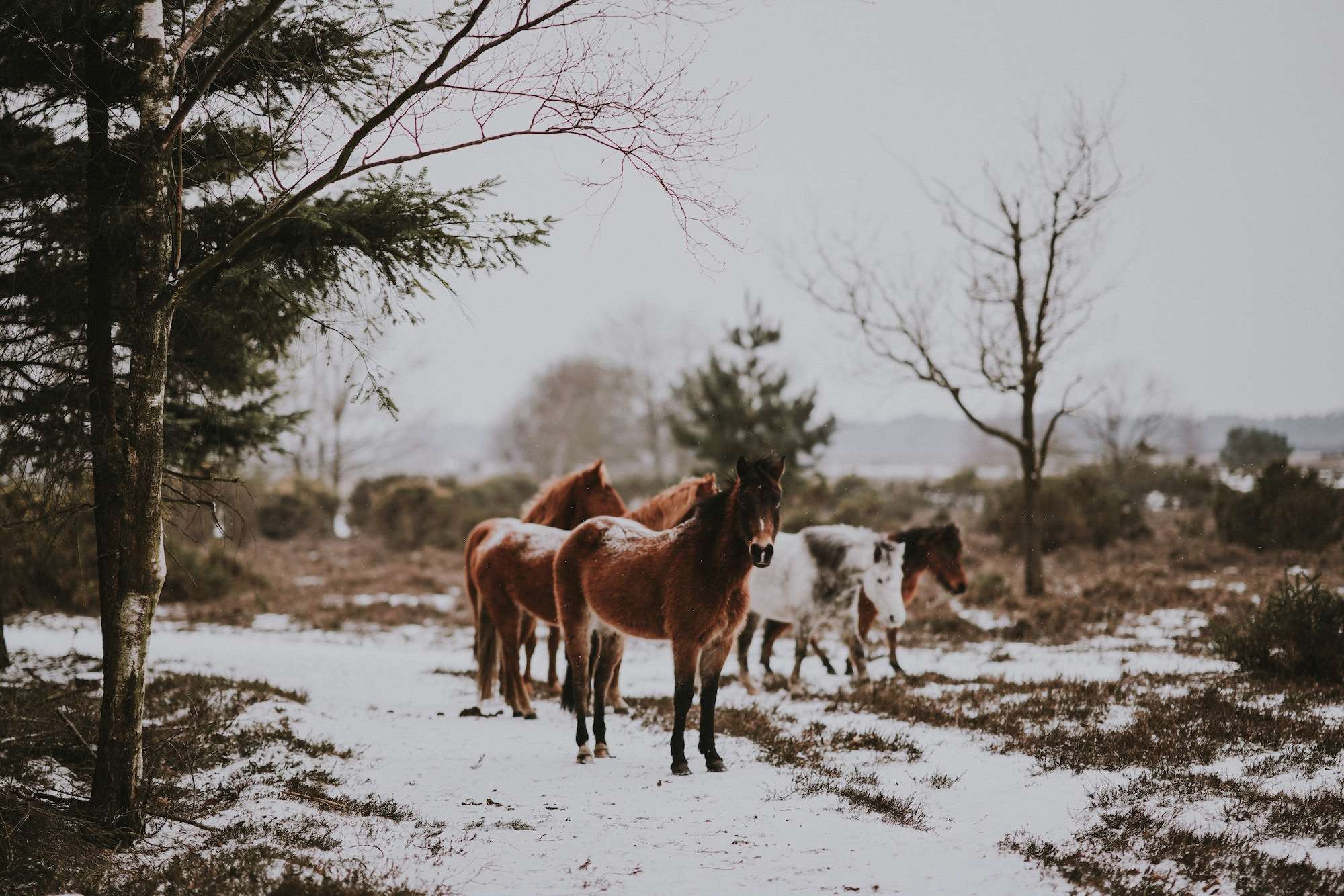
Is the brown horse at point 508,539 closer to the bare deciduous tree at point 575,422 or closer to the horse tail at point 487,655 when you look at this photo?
the horse tail at point 487,655

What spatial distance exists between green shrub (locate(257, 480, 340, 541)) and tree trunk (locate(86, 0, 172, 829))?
26784 mm

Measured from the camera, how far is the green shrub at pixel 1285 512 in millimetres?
18188

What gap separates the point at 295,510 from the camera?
30328mm

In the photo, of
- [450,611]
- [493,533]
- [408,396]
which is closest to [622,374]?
[408,396]

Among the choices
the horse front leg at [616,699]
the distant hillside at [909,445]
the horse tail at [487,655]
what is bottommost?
the horse front leg at [616,699]

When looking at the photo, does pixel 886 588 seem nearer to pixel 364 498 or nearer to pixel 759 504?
pixel 759 504

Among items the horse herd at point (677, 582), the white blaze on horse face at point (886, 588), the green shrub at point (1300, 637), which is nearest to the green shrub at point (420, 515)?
the horse herd at point (677, 582)

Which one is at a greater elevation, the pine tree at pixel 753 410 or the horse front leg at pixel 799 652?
the pine tree at pixel 753 410

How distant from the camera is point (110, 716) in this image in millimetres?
4562

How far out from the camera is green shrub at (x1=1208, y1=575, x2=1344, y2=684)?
8.32 metres

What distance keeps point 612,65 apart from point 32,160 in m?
3.80

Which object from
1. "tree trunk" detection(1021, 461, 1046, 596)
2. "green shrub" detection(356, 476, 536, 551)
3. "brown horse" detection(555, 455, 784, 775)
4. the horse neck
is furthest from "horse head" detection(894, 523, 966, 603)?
"green shrub" detection(356, 476, 536, 551)

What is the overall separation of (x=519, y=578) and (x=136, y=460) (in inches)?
161

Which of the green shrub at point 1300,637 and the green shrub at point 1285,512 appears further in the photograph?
the green shrub at point 1285,512
